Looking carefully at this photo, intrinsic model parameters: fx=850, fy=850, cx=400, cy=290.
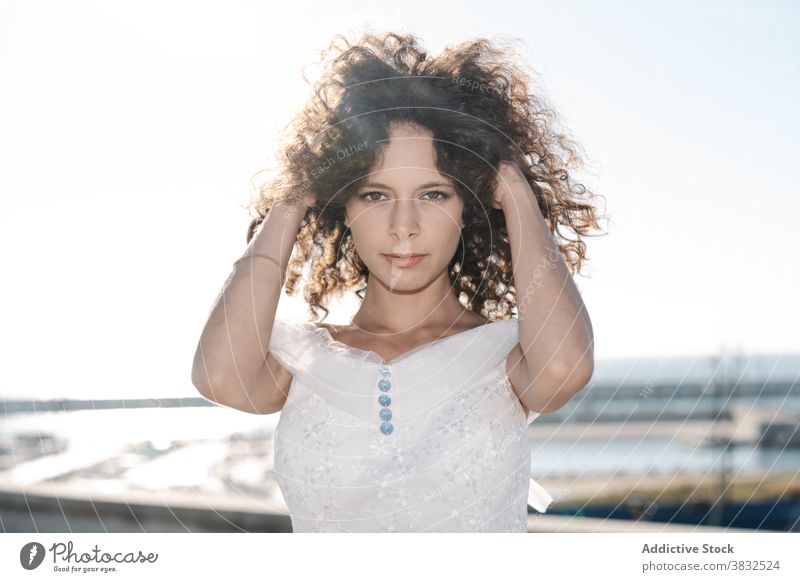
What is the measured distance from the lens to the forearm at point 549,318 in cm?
120

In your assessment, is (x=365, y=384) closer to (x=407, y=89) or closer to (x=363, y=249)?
(x=363, y=249)

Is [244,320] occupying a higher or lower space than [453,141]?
lower

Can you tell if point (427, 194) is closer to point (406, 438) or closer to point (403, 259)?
point (403, 259)

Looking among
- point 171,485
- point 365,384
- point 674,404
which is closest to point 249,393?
point 365,384

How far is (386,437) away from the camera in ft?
4.48

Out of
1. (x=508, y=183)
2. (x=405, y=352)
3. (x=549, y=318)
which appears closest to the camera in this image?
(x=549, y=318)

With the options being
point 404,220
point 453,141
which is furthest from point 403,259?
point 453,141

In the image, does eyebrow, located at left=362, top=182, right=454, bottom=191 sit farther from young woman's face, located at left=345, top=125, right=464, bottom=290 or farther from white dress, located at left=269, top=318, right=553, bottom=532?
white dress, located at left=269, top=318, right=553, bottom=532

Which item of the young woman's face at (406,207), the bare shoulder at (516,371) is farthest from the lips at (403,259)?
the bare shoulder at (516,371)

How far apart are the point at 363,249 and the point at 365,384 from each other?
0.22 m

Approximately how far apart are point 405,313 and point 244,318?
1.06 feet

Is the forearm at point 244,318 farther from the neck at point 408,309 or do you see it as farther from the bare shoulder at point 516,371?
the bare shoulder at point 516,371

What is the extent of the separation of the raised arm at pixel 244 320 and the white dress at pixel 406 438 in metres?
0.12

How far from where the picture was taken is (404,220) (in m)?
1.34
